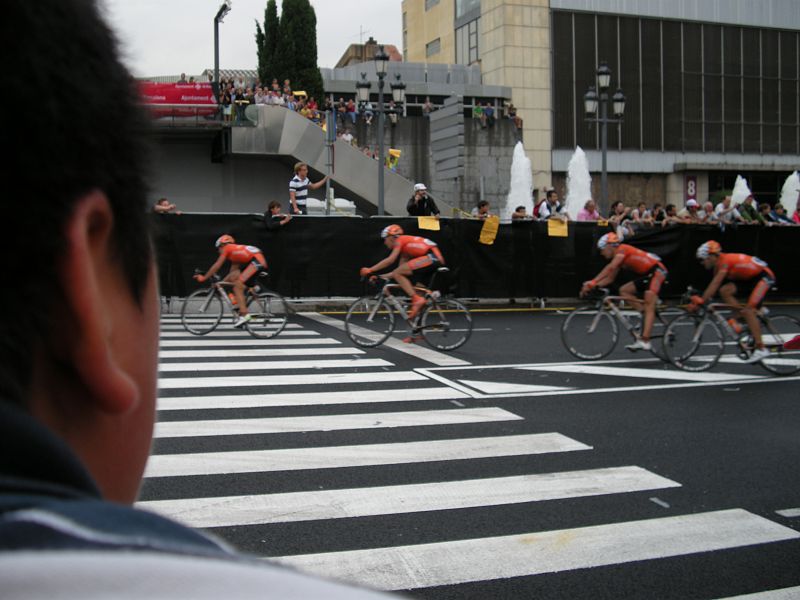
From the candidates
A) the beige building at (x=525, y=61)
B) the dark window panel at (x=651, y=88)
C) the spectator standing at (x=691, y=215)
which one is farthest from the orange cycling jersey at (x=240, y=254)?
the dark window panel at (x=651, y=88)

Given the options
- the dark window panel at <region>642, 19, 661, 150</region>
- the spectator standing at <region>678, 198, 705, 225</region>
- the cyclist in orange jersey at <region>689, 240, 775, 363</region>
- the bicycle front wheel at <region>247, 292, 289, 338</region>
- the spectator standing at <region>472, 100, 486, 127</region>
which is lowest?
the bicycle front wheel at <region>247, 292, 289, 338</region>

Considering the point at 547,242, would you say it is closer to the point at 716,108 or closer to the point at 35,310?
the point at 35,310

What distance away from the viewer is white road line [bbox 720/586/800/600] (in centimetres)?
414

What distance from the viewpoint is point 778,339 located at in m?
11.4

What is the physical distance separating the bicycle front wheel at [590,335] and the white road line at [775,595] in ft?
27.2

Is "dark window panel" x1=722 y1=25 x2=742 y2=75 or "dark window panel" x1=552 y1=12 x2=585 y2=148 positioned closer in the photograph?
"dark window panel" x1=552 y1=12 x2=585 y2=148

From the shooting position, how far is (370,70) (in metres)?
52.6

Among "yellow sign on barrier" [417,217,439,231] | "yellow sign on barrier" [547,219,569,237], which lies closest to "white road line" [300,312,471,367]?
"yellow sign on barrier" [417,217,439,231]

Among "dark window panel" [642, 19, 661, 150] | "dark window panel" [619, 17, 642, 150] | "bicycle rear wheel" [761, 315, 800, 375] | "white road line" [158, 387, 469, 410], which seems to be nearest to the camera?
"white road line" [158, 387, 469, 410]

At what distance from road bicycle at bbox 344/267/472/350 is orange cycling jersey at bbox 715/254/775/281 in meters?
3.65

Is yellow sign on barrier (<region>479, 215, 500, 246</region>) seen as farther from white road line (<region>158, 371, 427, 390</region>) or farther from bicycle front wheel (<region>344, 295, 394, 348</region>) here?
white road line (<region>158, 371, 427, 390</region>)

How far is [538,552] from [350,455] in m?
2.36

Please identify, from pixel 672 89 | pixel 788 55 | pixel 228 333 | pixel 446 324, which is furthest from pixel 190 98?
pixel 788 55

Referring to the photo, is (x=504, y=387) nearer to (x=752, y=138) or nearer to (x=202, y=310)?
(x=202, y=310)
